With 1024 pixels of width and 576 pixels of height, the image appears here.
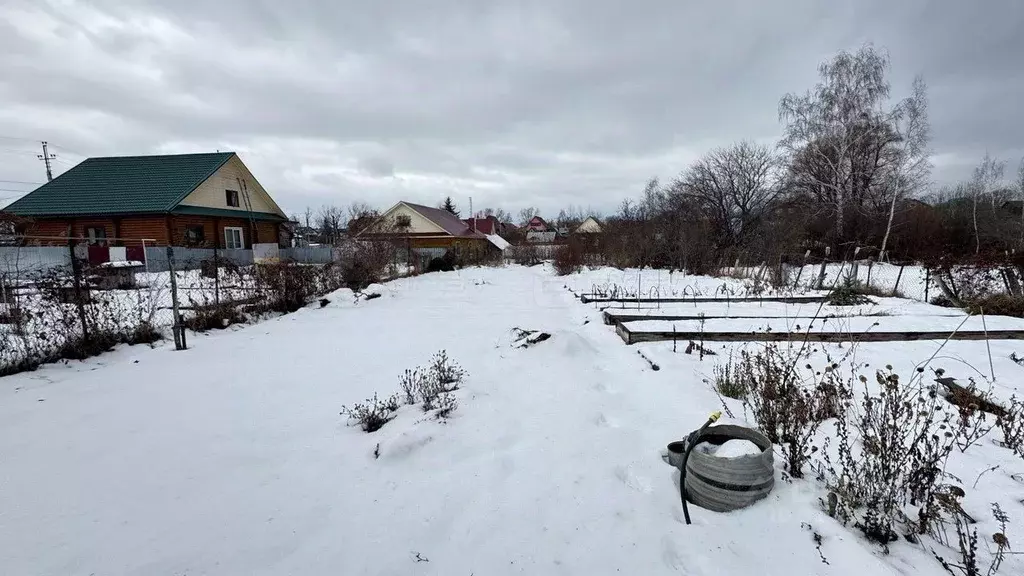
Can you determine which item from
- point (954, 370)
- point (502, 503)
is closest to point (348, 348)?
point (502, 503)

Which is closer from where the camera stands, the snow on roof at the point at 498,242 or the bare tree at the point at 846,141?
the bare tree at the point at 846,141

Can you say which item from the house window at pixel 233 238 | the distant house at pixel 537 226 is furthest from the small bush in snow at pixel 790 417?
the distant house at pixel 537 226

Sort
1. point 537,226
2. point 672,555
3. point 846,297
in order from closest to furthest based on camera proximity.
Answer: point 672,555
point 846,297
point 537,226

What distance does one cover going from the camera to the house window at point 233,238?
22.3m

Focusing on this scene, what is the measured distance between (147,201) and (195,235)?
225cm

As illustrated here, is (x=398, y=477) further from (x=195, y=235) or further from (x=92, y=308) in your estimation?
(x=195, y=235)

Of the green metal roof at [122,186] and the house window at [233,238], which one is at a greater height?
the green metal roof at [122,186]

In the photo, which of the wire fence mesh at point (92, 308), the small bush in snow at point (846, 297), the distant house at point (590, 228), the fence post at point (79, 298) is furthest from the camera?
the distant house at point (590, 228)

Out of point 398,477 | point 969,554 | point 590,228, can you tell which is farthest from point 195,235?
point 590,228

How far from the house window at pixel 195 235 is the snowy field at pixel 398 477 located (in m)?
18.0

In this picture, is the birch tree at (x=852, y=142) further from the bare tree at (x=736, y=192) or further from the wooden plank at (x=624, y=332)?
the wooden plank at (x=624, y=332)

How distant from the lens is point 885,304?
8109 millimetres

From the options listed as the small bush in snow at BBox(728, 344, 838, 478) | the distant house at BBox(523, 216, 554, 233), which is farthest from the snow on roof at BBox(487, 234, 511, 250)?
the small bush in snow at BBox(728, 344, 838, 478)

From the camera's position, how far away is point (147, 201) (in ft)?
62.7
